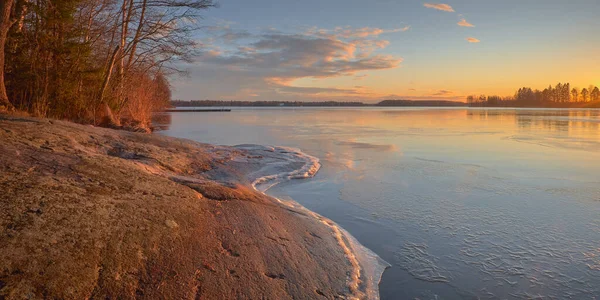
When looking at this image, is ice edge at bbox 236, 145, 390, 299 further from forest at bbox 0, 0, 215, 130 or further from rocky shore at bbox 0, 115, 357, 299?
forest at bbox 0, 0, 215, 130

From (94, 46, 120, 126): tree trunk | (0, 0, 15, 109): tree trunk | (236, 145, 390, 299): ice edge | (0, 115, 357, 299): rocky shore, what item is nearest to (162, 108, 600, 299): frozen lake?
(236, 145, 390, 299): ice edge

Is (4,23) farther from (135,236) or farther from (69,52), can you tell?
(135,236)

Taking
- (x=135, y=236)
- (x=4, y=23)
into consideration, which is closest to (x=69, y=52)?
(x=4, y=23)

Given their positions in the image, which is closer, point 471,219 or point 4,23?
point 471,219

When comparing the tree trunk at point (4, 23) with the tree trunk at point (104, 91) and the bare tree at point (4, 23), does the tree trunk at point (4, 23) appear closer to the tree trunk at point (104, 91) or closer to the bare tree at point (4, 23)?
the bare tree at point (4, 23)

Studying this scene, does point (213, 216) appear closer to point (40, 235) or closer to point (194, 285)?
point (194, 285)

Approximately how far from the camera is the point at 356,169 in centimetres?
1052

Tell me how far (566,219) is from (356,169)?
17.6 ft

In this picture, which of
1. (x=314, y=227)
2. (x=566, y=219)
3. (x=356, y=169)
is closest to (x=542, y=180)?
(x=566, y=219)

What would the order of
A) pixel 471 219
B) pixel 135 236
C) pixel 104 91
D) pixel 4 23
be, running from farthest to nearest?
pixel 104 91 < pixel 4 23 < pixel 471 219 < pixel 135 236

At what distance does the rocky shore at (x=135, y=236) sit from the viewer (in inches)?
105

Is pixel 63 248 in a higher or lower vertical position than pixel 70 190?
lower

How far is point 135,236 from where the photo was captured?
3258mm

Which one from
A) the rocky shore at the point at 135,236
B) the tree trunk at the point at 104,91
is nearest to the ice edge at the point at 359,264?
the rocky shore at the point at 135,236
